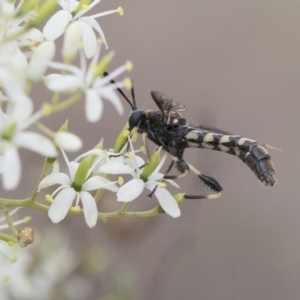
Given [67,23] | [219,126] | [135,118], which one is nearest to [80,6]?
[67,23]

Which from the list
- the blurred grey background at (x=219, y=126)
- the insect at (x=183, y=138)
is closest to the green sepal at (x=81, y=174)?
the insect at (x=183, y=138)

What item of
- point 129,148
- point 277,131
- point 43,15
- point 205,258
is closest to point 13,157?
point 43,15

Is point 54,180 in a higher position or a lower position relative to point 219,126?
higher

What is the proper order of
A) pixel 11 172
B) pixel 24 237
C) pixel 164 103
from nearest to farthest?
pixel 11 172
pixel 24 237
pixel 164 103

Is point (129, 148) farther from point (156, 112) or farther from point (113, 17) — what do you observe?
point (113, 17)

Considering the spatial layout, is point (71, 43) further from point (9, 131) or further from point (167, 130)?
point (167, 130)

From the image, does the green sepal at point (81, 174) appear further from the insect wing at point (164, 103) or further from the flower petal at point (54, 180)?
the insect wing at point (164, 103)
